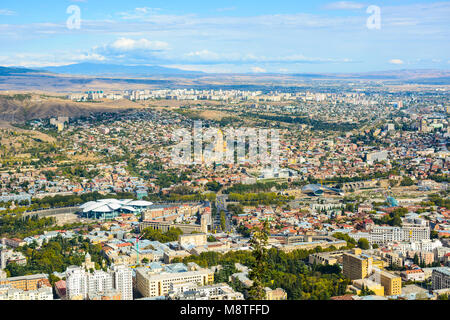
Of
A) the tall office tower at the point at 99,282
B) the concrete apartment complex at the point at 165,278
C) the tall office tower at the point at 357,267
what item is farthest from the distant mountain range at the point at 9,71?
the tall office tower at the point at 357,267

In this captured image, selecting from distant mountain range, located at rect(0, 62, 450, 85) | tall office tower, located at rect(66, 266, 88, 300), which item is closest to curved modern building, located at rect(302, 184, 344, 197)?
tall office tower, located at rect(66, 266, 88, 300)

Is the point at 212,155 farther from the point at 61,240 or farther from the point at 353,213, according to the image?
the point at 61,240

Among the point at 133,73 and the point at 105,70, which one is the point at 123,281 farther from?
the point at 133,73

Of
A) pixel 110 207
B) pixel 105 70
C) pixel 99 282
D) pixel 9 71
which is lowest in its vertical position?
pixel 110 207

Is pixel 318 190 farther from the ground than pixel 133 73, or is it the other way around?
pixel 133 73

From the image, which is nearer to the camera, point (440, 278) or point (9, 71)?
point (440, 278)

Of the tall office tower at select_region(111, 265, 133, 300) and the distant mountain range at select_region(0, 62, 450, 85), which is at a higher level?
the distant mountain range at select_region(0, 62, 450, 85)

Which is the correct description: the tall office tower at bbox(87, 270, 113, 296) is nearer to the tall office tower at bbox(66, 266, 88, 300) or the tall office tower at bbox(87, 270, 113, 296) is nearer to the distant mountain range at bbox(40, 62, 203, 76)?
the tall office tower at bbox(66, 266, 88, 300)

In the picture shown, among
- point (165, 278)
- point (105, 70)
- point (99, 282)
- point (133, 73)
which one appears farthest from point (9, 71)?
point (165, 278)

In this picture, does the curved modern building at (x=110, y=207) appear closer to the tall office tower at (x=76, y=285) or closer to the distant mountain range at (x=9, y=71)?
the tall office tower at (x=76, y=285)

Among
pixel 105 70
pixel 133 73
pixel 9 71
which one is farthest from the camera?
pixel 133 73
